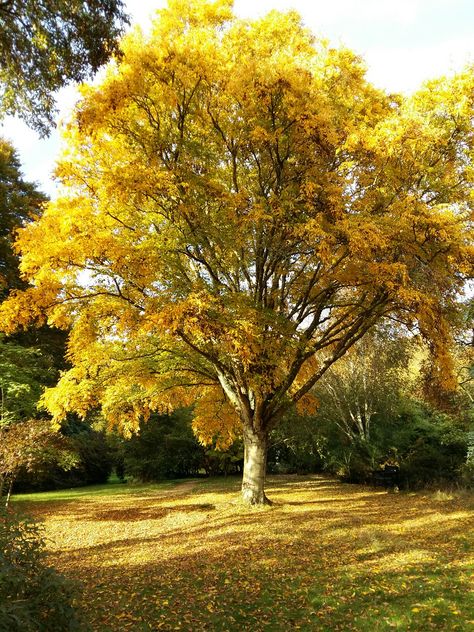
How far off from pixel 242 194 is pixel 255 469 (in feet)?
25.2

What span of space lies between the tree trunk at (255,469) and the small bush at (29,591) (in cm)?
930

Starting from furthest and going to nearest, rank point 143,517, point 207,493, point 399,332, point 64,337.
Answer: point 64,337
point 207,493
point 399,332
point 143,517

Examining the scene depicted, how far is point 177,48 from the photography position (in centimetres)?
978

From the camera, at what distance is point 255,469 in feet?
42.1

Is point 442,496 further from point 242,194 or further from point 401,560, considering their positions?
point 242,194

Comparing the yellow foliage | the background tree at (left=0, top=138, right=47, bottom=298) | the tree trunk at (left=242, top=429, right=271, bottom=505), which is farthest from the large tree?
the background tree at (left=0, top=138, right=47, bottom=298)

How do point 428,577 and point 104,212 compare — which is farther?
point 104,212

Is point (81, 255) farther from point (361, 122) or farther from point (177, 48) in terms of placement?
point (361, 122)

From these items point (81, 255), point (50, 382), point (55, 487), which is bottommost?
point (55, 487)

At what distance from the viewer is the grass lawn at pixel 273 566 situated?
17.7ft

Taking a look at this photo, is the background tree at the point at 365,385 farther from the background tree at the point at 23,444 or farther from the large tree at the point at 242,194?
the background tree at the point at 23,444

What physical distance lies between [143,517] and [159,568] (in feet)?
18.3

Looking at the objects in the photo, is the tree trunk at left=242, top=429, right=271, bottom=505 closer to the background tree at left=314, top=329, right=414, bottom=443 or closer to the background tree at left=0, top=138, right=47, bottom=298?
the background tree at left=314, top=329, right=414, bottom=443

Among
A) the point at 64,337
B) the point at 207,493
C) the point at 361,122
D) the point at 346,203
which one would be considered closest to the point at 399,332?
the point at 346,203
